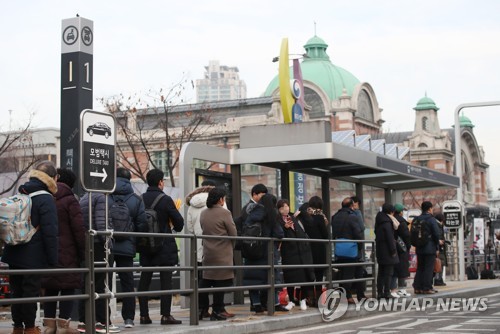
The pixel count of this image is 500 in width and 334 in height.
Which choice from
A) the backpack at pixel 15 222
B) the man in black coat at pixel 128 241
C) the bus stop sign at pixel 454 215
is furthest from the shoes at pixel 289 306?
the bus stop sign at pixel 454 215

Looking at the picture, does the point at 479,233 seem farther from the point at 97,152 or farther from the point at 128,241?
the point at 97,152

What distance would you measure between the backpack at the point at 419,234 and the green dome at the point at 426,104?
70473 mm

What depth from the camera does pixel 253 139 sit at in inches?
662

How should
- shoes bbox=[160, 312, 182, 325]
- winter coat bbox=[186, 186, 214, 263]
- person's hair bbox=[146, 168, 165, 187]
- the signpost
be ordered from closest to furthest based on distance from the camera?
the signpost, shoes bbox=[160, 312, 182, 325], person's hair bbox=[146, 168, 165, 187], winter coat bbox=[186, 186, 214, 263]

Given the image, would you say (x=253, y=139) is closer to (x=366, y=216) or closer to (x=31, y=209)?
(x=366, y=216)

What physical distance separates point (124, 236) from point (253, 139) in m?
5.97

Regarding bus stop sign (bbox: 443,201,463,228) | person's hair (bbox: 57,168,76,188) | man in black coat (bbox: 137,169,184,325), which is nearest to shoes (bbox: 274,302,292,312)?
man in black coat (bbox: 137,169,184,325)

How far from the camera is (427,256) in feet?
62.1

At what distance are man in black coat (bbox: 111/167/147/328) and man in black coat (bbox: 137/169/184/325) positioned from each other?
262 mm

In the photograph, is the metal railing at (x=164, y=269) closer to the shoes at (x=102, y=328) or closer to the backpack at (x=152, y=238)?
the backpack at (x=152, y=238)

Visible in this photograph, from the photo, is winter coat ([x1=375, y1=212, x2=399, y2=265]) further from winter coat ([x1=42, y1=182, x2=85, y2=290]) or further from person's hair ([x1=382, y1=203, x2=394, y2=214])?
winter coat ([x1=42, y1=182, x2=85, y2=290])

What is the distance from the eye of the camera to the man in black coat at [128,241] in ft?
37.2

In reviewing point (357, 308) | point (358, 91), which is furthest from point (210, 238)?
point (358, 91)

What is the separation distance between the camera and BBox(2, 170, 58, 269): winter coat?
9.82 m
